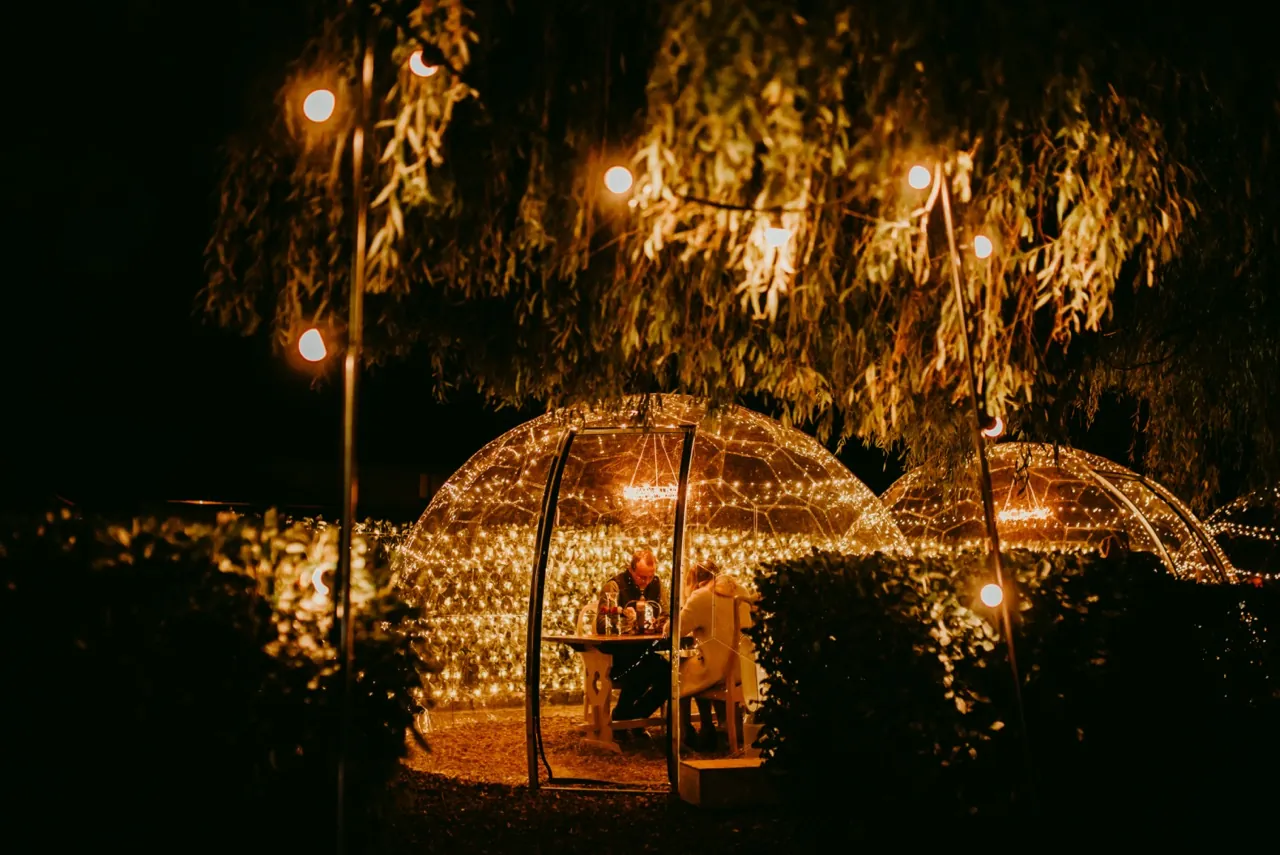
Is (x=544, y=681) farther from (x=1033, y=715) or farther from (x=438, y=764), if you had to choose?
(x=1033, y=715)

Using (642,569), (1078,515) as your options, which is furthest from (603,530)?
(1078,515)

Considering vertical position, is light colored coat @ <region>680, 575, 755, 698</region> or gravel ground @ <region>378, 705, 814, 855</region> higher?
light colored coat @ <region>680, 575, 755, 698</region>

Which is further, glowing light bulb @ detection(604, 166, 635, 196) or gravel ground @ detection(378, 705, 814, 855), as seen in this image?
gravel ground @ detection(378, 705, 814, 855)

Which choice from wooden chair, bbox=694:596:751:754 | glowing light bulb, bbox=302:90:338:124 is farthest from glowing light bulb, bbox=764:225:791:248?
wooden chair, bbox=694:596:751:754

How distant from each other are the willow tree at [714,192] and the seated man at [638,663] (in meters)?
2.53

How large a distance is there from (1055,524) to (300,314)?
10108 mm

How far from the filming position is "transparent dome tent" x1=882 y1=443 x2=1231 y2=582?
1330cm

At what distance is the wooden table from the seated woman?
355 millimetres

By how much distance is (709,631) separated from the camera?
29.6ft

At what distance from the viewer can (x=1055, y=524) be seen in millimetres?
13625

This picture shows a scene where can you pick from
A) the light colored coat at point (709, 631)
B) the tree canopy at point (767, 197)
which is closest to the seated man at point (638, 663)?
the light colored coat at point (709, 631)

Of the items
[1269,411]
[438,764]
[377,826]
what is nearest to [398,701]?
[377,826]

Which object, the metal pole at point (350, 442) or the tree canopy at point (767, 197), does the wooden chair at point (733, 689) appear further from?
the metal pole at point (350, 442)

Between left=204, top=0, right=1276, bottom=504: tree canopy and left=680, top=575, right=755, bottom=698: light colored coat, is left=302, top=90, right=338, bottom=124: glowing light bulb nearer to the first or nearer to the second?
left=204, top=0, right=1276, bottom=504: tree canopy
